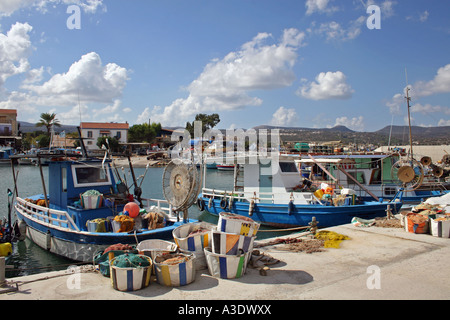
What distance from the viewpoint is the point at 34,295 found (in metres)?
5.05

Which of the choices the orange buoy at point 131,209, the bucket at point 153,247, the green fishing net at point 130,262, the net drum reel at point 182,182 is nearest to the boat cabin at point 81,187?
the orange buoy at point 131,209

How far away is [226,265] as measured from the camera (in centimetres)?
573

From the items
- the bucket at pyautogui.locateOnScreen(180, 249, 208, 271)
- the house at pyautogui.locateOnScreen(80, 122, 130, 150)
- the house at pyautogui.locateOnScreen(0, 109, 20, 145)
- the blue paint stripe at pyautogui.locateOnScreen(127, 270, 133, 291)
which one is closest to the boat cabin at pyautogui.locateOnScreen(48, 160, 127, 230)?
the bucket at pyautogui.locateOnScreen(180, 249, 208, 271)

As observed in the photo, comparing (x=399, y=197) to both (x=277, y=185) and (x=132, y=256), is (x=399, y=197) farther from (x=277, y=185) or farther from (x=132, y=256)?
(x=132, y=256)

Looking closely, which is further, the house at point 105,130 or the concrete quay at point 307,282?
the house at point 105,130

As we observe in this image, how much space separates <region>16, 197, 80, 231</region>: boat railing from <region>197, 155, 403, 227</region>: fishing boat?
7153 millimetres

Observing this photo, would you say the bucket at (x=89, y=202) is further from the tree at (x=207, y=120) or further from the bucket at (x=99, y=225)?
the tree at (x=207, y=120)

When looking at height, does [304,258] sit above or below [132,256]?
below

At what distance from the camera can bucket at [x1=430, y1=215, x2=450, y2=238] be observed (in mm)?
8562

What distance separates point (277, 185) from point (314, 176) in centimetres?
528

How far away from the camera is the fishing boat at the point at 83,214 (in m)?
9.12

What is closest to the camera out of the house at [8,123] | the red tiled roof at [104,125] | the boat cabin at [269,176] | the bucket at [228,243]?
the bucket at [228,243]

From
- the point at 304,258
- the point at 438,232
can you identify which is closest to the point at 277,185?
the point at 438,232
